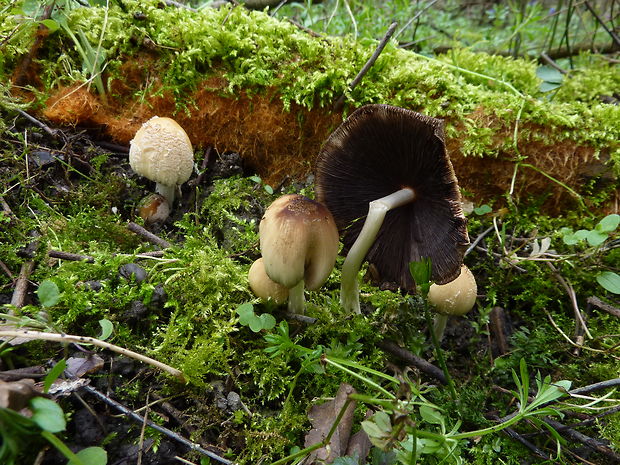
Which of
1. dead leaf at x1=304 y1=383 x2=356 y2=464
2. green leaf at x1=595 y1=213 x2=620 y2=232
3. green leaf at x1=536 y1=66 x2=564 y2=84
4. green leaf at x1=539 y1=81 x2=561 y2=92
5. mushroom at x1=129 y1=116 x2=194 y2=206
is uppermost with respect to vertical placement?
green leaf at x1=536 y1=66 x2=564 y2=84

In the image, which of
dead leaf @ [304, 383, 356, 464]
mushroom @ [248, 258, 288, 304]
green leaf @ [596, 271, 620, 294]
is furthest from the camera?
green leaf @ [596, 271, 620, 294]

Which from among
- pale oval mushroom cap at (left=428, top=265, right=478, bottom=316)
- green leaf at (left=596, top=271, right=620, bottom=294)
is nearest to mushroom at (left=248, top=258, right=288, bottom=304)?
pale oval mushroom cap at (left=428, top=265, right=478, bottom=316)

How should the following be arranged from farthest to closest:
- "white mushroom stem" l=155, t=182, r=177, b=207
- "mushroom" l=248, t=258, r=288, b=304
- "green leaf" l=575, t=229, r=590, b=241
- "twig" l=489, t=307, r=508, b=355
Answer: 1. "white mushroom stem" l=155, t=182, r=177, b=207
2. "twig" l=489, t=307, r=508, b=355
3. "green leaf" l=575, t=229, r=590, b=241
4. "mushroom" l=248, t=258, r=288, b=304

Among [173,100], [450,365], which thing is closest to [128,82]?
[173,100]

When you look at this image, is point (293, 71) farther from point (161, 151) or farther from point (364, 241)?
point (364, 241)

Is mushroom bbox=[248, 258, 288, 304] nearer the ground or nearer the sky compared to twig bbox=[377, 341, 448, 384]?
nearer the sky

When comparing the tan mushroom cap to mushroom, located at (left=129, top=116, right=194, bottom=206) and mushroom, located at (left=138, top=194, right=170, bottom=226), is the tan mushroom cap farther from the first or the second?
mushroom, located at (left=138, top=194, right=170, bottom=226)

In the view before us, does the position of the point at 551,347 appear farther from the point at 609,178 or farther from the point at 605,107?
the point at 605,107

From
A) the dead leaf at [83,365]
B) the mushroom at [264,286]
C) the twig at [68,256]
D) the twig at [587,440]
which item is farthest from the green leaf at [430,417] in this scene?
the twig at [68,256]
